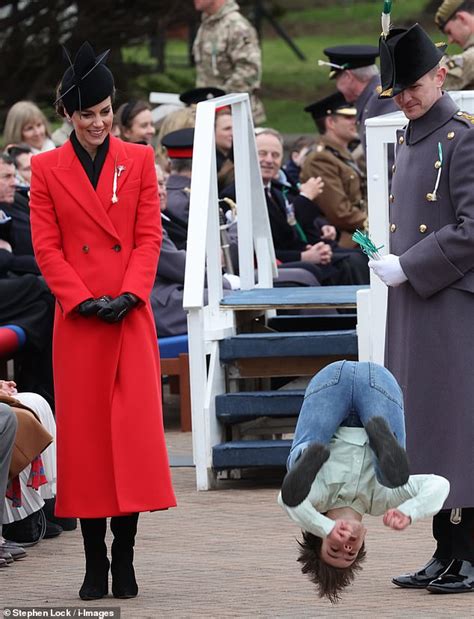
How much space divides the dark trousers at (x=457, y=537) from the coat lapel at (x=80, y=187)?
168cm

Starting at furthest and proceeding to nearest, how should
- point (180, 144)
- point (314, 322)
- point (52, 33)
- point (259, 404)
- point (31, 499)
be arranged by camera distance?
point (52, 33) → point (180, 144) → point (314, 322) → point (259, 404) → point (31, 499)

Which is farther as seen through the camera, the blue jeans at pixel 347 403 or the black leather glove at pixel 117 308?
the black leather glove at pixel 117 308

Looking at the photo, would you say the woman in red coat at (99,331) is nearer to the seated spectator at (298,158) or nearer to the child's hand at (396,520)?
the child's hand at (396,520)

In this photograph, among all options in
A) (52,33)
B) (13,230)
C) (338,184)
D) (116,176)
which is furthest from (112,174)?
(52,33)

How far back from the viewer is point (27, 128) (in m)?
12.3

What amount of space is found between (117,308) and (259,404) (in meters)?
2.79

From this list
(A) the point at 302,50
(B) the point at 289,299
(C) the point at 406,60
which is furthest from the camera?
(A) the point at 302,50

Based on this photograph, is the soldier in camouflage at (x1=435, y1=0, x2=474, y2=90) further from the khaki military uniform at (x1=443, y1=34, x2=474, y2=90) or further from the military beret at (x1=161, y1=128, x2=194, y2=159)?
the military beret at (x1=161, y1=128, x2=194, y2=159)

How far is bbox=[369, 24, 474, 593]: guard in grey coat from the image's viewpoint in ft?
20.7

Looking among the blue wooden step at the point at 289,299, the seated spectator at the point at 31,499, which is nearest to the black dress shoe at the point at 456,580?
the seated spectator at the point at 31,499

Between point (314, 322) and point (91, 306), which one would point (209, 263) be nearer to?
point (314, 322)

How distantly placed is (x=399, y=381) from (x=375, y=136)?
2.08 metres

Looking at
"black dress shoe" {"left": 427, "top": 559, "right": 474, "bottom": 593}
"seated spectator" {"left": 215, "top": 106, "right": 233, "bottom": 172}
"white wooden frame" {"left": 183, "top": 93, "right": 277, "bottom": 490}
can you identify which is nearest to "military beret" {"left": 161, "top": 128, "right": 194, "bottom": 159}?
"seated spectator" {"left": 215, "top": 106, "right": 233, "bottom": 172}

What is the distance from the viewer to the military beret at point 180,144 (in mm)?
11164
